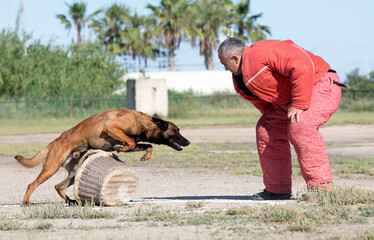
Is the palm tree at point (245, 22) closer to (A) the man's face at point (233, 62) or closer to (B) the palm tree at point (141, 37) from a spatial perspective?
(B) the palm tree at point (141, 37)

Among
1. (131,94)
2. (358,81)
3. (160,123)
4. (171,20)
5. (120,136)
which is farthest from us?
(171,20)

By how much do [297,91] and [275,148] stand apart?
1109 mm

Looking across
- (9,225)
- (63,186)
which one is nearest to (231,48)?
(63,186)

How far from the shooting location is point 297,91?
746 cm

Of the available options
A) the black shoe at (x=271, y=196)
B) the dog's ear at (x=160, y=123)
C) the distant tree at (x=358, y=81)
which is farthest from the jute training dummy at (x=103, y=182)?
the distant tree at (x=358, y=81)

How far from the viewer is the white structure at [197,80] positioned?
57312 mm

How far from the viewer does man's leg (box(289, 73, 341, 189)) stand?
767 cm

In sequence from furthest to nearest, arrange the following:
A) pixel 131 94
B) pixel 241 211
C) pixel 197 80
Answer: pixel 197 80
pixel 131 94
pixel 241 211

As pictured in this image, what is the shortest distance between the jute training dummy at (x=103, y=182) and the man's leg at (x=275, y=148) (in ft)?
5.58

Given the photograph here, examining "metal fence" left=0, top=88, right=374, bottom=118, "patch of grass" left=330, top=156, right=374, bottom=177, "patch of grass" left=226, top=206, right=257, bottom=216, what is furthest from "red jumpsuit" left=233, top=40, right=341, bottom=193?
"metal fence" left=0, top=88, right=374, bottom=118

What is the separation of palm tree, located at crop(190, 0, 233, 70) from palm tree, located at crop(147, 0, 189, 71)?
3.92 ft

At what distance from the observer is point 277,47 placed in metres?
7.59

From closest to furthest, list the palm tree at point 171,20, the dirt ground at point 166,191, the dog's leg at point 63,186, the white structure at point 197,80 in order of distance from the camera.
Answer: the dirt ground at point 166,191, the dog's leg at point 63,186, the white structure at point 197,80, the palm tree at point 171,20

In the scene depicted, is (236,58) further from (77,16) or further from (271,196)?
(77,16)
